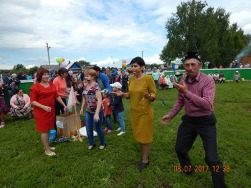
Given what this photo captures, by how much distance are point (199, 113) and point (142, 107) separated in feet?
3.15

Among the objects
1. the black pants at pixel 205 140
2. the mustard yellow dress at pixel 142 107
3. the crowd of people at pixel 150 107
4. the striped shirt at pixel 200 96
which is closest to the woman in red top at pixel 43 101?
the crowd of people at pixel 150 107

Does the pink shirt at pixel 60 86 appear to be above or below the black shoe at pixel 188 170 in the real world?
above

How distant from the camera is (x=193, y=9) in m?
35.5

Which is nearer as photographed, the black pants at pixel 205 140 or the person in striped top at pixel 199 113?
the person in striped top at pixel 199 113

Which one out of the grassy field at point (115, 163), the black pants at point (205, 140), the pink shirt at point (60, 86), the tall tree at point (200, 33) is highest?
the tall tree at point (200, 33)

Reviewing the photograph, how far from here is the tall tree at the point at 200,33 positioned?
116 feet

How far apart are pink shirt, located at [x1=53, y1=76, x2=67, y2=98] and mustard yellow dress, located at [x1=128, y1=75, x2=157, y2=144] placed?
119 inches

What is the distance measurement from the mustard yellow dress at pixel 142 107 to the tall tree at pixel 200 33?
34.9 metres

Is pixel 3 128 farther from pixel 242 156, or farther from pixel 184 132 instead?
pixel 242 156

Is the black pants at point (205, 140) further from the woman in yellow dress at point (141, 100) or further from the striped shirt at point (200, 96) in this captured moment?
the woman in yellow dress at point (141, 100)

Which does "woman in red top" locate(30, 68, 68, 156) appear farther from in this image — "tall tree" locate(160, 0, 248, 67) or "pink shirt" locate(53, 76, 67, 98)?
"tall tree" locate(160, 0, 248, 67)

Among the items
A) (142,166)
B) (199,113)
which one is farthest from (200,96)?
(142,166)

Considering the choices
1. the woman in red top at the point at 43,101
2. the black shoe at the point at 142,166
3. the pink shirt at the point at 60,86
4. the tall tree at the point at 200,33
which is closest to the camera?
the black shoe at the point at 142,166

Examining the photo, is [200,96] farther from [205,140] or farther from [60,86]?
[60,86]
